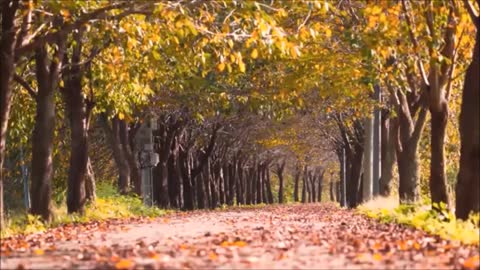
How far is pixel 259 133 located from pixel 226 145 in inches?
154

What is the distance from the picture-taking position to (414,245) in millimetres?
10742

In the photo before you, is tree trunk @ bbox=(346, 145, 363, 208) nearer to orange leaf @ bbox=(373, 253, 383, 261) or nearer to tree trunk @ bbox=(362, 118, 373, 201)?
tree trunk @ bbox=(362, 118, 373, 201)

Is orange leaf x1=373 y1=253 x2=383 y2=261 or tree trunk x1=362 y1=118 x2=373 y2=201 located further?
tree trunk x1=362 y1=118 x2=373 y2=201

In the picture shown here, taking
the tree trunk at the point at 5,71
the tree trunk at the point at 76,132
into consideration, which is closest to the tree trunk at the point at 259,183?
the tree trunk at the point at 76,132

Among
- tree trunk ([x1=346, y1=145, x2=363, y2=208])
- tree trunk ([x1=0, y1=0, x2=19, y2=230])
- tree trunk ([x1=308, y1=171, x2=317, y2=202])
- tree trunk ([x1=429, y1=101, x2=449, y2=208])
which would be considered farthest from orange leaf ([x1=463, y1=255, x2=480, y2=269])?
tree trunk ([x1=308, y1=171, x2=317, y2=202])

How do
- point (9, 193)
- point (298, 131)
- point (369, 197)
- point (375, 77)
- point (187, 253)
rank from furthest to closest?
point (9, 193), point (298, 131), point (369, 197), point (375, 77), point (187, 253)

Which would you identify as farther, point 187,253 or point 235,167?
point 235,167

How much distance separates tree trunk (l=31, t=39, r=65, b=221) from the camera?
1754cm

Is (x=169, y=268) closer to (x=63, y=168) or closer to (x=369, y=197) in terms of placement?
(x=369, y=197)

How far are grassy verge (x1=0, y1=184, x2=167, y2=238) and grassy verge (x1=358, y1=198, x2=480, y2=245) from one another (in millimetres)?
7030

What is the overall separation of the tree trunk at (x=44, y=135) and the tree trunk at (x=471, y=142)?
8535 millimetres

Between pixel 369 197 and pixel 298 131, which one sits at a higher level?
pixel 298 131

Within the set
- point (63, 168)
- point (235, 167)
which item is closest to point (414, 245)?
point (63, 168)

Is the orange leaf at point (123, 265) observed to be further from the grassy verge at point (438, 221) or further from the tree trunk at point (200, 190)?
the tree trunk at point (200, 190)
